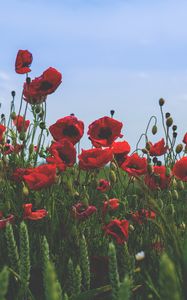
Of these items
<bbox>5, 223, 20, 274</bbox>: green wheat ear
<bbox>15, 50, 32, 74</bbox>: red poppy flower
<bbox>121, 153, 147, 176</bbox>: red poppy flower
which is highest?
<bbox>15, 50, 32, 74</bbox>: red poppy flower

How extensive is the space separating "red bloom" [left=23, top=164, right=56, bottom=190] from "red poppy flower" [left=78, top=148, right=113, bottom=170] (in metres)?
0.14

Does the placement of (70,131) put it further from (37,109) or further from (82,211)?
(37,109)

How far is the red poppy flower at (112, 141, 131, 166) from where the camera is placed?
106 inches

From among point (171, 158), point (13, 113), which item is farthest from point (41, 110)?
point (171, 158)

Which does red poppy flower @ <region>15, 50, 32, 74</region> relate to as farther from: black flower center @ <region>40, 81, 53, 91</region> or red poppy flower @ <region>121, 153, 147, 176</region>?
red poppy flower @ <region>121, 153, 147, 176</region>

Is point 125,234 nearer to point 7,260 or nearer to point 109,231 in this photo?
point 109,231

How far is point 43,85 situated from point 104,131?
1.95 ft

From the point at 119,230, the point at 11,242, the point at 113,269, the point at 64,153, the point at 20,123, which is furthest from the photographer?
the point at 20,123

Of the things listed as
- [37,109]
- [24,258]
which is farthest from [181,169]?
[24,258]

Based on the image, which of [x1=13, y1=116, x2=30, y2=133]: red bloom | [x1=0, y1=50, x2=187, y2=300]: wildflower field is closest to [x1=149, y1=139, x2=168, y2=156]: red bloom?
[x1=0, y1=50, x2=187, y2=300]: wildflower field

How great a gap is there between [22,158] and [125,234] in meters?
1.45

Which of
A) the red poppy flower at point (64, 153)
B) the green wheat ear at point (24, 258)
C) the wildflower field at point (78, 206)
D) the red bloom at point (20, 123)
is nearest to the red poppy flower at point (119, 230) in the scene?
the wildflower field at point (78, 206)

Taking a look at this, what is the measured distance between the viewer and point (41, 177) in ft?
8.09

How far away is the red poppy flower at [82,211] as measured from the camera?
2.31m
